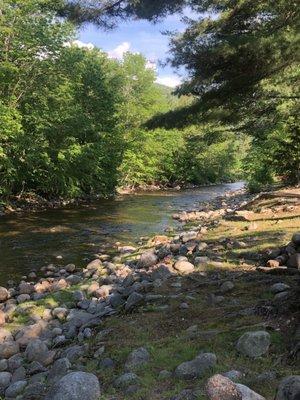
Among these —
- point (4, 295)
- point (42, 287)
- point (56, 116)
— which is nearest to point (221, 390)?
point (4, 295)

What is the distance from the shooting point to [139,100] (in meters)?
39.4

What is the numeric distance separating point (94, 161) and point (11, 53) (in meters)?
8.78

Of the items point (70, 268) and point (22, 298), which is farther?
point (70, 268)

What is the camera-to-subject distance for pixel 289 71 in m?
8.69

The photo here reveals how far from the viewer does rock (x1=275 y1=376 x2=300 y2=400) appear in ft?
9.43

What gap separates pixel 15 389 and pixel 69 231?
11.5 metres

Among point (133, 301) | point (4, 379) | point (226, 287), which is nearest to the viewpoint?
point (4, 379)

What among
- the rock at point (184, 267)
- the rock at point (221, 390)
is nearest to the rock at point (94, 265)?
the rock at point (184, 267)

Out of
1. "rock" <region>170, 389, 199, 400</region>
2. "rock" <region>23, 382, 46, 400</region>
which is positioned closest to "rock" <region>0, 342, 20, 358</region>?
"rock" <region>23, 382, 46, 400</region>

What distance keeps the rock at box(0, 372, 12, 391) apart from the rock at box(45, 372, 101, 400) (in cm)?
155

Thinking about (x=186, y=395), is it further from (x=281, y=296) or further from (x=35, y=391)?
(x=281, y=296)

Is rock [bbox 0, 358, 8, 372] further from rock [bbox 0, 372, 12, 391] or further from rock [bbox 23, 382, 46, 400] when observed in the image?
rock [bbox 23, 382, 46, 400]

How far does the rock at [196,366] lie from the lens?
3.87 metres

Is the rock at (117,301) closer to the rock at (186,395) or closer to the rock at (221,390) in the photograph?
the rock at (186,395)
